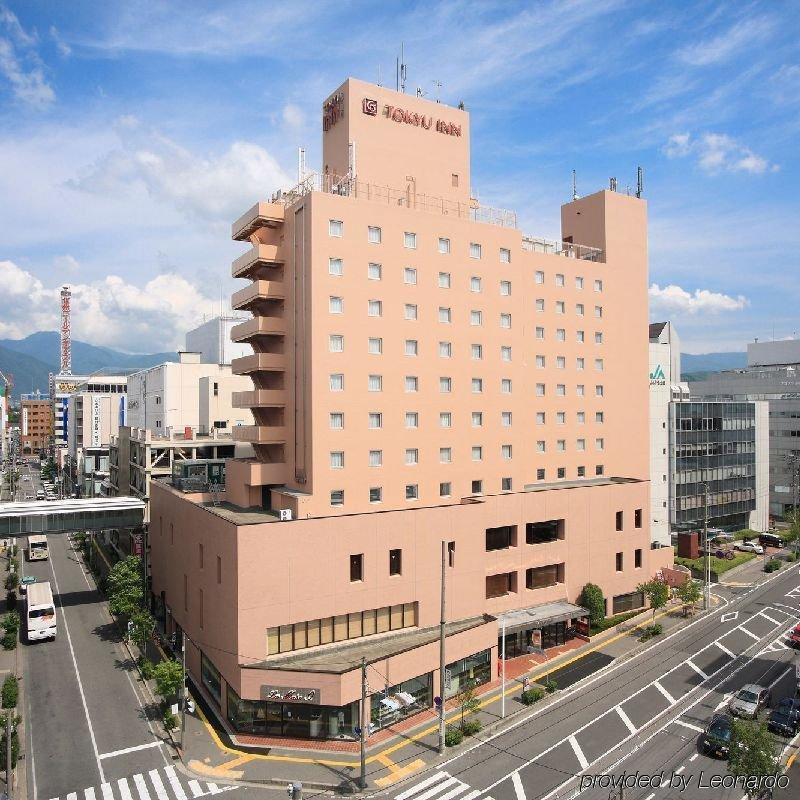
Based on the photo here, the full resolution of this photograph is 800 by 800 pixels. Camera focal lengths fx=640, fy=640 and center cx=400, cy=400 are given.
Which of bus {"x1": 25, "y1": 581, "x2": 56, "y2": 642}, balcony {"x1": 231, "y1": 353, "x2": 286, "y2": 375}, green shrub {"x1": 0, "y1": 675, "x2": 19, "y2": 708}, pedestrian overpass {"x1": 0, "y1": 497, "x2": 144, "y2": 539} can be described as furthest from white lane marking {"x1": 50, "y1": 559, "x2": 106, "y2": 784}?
balcony {"x1": 231, "y1": 353, "x2": 286, "y2": 375}

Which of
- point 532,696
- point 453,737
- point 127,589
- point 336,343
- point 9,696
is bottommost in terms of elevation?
point 453,737

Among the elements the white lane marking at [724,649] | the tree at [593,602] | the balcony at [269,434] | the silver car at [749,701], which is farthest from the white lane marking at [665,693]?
the balcony at [269,434]

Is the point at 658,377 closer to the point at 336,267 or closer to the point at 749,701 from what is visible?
the point at 749,701

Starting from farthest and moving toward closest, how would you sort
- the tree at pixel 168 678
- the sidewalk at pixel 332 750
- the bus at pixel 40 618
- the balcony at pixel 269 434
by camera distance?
the bus at pixel 40 618
the balcony at pixel 269 434
the tree at pixel 168 678
the sidewalk at pixel 332 750

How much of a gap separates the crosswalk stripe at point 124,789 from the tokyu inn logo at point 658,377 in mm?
84030

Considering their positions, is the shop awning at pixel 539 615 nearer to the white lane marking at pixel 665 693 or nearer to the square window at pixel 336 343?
the white lane marking at pixel 665 693

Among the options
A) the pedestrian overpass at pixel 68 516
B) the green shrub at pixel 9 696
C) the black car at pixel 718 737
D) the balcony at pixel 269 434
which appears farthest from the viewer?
the pedestrian overpass at pixel 68 516

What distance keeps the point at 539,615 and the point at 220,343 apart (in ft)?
247

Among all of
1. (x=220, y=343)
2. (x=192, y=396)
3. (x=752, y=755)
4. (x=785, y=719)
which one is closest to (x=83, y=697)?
(x=752, y=755)

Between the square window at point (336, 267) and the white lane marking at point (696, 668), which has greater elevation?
the square window at point (336, 267)

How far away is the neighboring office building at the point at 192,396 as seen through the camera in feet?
306

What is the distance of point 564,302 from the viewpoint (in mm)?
66438

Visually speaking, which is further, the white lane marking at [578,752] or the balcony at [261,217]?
the balcony at [261,217]

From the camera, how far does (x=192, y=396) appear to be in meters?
102
